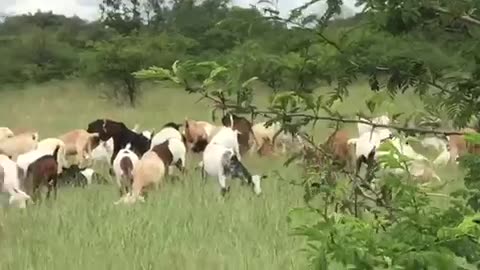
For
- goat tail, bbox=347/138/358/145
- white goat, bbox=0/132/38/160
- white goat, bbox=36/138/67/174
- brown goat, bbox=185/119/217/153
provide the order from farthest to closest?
1. brown goat, bbox=185/119/217/153
2. white goat, bbox=0/132/38/160
3. white goat, bbox=36/138/67/174
4. goat tail, bbox=347/138/358/145

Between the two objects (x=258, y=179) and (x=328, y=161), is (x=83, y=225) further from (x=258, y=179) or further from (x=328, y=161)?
(x=328, y=161)

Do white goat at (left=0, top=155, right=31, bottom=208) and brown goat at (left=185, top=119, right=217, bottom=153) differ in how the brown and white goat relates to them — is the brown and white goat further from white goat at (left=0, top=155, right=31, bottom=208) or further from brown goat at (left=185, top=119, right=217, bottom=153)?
white goat at (left=0, top=155, right=31, bottom=208)

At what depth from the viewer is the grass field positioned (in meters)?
5.48

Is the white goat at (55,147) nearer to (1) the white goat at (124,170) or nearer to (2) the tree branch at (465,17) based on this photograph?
(1) the white goat at (124,170)

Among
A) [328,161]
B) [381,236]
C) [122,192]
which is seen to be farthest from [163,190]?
[381,236]

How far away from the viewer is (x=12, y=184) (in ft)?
25.7

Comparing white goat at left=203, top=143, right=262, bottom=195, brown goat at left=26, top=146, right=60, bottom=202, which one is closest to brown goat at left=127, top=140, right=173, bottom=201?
white goat at left=203, top=143, right=262, bottom=195

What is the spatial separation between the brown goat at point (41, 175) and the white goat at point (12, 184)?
0.93 feet

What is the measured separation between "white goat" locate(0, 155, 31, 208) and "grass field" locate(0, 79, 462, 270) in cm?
21

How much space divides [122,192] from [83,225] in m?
1.83

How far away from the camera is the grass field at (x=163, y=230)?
5.48 m

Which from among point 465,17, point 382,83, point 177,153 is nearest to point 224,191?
point 177,153

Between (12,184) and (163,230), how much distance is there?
2.10 m

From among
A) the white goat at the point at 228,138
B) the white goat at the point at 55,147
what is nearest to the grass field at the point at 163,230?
the white goat at the point at 228,138
